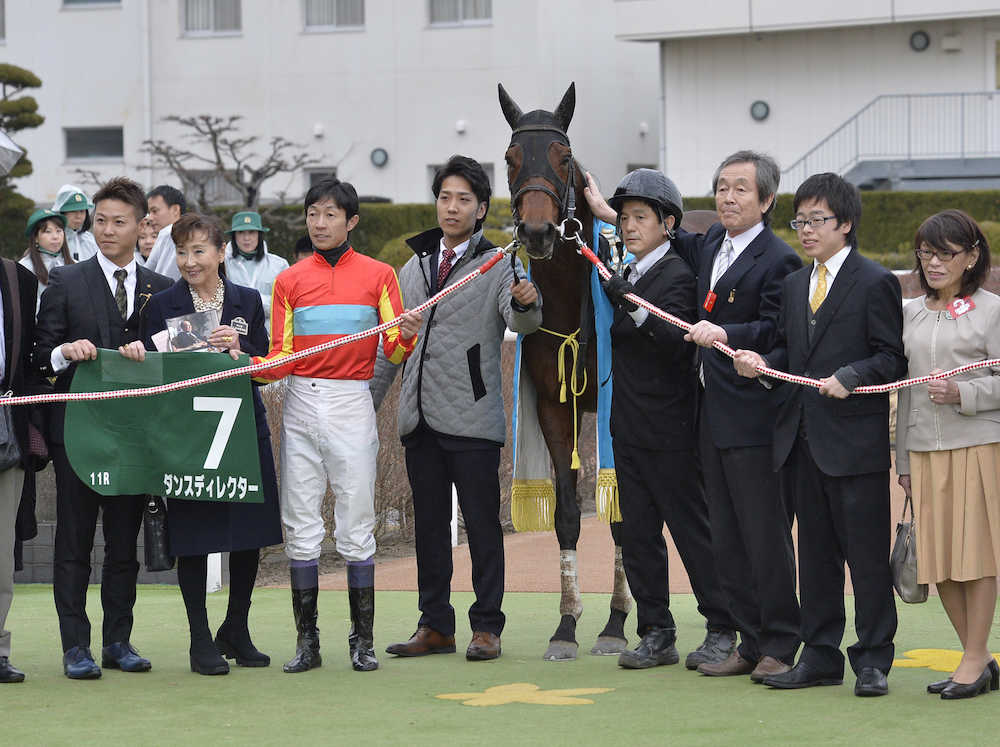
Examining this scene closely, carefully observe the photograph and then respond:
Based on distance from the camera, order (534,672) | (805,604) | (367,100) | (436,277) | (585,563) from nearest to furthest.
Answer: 1. (805,604)
2. (534,672)
3. (436,277)
4. (585,563)
5. (367,100)

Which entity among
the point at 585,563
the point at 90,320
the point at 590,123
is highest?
the point at 590,123

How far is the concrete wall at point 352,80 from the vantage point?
24.8 meters

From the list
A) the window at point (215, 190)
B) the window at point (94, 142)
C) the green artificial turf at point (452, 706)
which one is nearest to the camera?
the green artificial turf at point (452, 706)

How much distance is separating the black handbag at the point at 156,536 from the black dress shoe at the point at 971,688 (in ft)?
9.80

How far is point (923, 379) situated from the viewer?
5250 mm

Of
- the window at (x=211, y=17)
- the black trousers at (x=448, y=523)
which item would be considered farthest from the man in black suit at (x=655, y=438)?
the window at (x=211, y=17)

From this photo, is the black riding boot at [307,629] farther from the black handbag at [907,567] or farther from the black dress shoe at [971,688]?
the black dress shoe at [971,688]

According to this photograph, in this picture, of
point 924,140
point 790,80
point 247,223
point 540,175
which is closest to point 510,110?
point 540,175

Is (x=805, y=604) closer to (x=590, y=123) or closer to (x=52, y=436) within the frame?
(x=52, y=436)

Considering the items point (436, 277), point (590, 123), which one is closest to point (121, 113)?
point (590, 123)

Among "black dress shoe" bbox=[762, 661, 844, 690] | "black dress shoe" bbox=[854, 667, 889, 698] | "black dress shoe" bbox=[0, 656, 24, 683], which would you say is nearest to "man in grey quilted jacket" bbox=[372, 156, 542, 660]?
"black dress shoe" bbox=[762, 661, 844, 690]

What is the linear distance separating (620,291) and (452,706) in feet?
5.58

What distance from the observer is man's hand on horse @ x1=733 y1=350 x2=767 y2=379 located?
5.41 m

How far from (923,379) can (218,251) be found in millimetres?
2816
